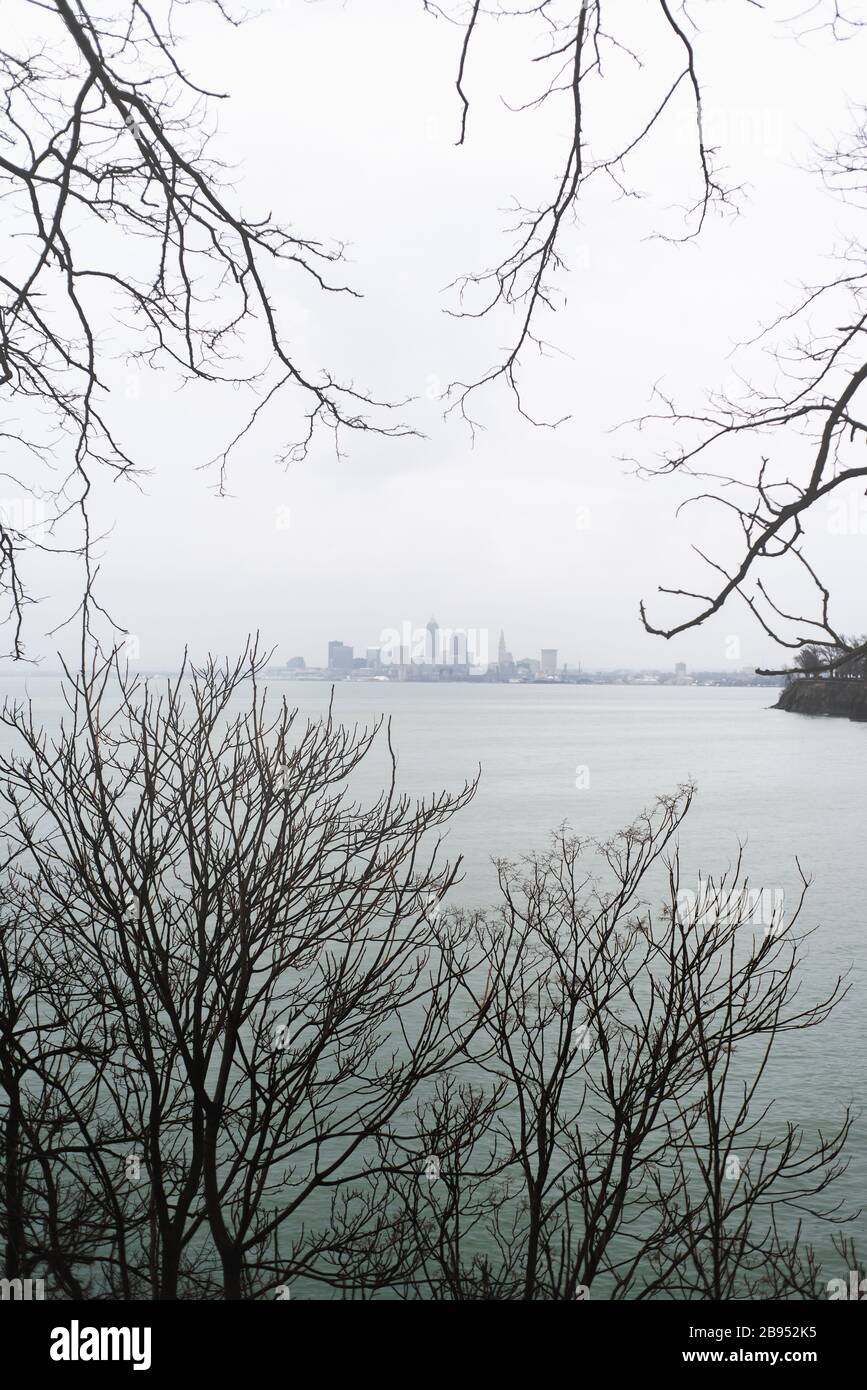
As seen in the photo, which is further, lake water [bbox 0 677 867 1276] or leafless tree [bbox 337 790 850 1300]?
lake water [bbox 0 677 867 1276]

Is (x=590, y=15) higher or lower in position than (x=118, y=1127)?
higher

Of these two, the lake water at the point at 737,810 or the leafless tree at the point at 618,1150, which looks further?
the lake water at the point at 737,810

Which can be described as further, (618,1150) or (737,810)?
(737,810)

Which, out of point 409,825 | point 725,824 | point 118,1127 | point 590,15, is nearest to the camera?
point 590,15

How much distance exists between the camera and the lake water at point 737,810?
842 inches

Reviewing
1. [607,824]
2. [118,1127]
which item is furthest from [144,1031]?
[607,824]

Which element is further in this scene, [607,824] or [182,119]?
[607,824]

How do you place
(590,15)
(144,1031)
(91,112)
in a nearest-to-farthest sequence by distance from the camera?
(590,15) < (91,112) < (144,1031)

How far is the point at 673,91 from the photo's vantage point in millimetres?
3709

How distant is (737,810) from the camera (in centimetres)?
5694

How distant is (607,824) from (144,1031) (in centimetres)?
4116

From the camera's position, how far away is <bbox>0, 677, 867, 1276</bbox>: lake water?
21.4 metres
